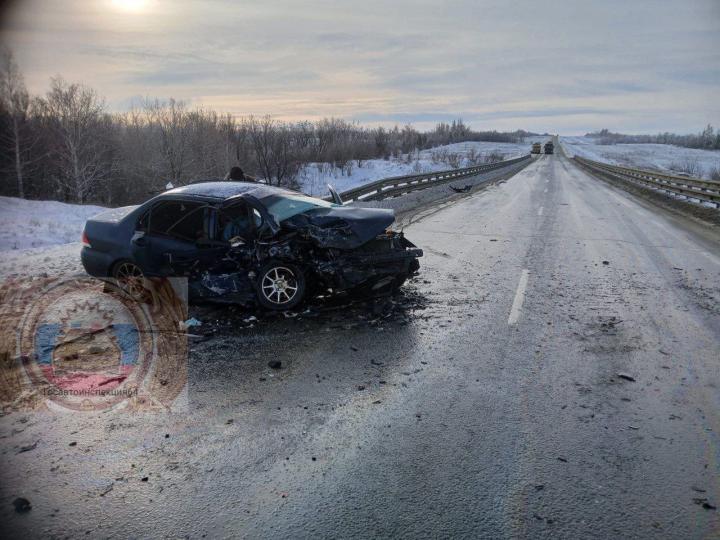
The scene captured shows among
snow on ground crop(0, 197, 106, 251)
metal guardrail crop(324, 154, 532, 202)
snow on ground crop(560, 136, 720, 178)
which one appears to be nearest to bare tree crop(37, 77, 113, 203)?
snow on ground crop(0, 197, 106, 251)

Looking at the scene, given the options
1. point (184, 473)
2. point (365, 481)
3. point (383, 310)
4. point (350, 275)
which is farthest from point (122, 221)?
point (365, 481)

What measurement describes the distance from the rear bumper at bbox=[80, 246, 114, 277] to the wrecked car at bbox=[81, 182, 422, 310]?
0.01 metres

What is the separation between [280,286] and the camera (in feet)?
19.9

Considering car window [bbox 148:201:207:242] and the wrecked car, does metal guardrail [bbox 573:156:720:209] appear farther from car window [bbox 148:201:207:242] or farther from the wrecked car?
car window [bbox 148:201:207:242]

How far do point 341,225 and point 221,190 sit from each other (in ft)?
5.90

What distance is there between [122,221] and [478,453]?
5752mm

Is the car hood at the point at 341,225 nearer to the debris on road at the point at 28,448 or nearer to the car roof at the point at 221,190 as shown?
the car roof at the point at 221,190

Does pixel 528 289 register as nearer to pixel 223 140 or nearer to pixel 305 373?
pixel 305 373

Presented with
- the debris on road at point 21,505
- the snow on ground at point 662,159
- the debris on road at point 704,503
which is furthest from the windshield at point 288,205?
the snow on ground at point 662,159

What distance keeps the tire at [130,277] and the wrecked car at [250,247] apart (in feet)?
0.05

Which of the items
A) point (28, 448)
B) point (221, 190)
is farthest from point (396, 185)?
point (28, 448)

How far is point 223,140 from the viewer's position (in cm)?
4797

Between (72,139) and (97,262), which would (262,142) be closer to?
(72,139)

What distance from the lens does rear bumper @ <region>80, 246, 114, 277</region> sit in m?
6.74
